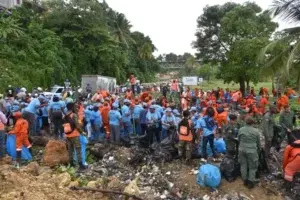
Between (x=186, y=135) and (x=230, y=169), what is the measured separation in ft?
5.50

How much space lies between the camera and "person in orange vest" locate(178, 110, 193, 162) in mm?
10273

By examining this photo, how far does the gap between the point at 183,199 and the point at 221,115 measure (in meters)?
3.61

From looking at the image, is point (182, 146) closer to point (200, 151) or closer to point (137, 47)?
point (200, 151)

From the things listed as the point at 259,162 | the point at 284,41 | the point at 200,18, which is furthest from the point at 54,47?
the point at 259,162

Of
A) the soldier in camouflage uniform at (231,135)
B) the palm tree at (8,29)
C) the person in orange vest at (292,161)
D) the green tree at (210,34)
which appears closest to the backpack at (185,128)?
the soldier in camouflage uniform at (231,135)

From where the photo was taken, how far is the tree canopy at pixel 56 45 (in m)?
26.2

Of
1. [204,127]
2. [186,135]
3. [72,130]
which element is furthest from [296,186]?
[72,130]

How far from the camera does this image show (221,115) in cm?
1152

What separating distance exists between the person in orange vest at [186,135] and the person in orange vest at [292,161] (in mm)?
2674

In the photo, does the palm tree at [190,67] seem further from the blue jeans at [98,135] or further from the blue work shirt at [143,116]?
the blue work shirt at [143,116]

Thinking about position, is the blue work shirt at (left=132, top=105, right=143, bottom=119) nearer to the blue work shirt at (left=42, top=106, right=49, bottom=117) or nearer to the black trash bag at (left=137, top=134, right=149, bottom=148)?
the black trash bag at (left=137, top=134, right=149, bottom=148)

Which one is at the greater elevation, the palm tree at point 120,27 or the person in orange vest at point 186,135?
the palm tree at point 120,27

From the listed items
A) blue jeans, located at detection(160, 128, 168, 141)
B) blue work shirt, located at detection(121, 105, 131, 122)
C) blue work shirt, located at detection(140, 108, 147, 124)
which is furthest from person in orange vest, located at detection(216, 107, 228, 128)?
blue work shirt, located at detection(121, 105, 131, 122)

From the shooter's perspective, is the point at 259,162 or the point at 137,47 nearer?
the point at 259,162
